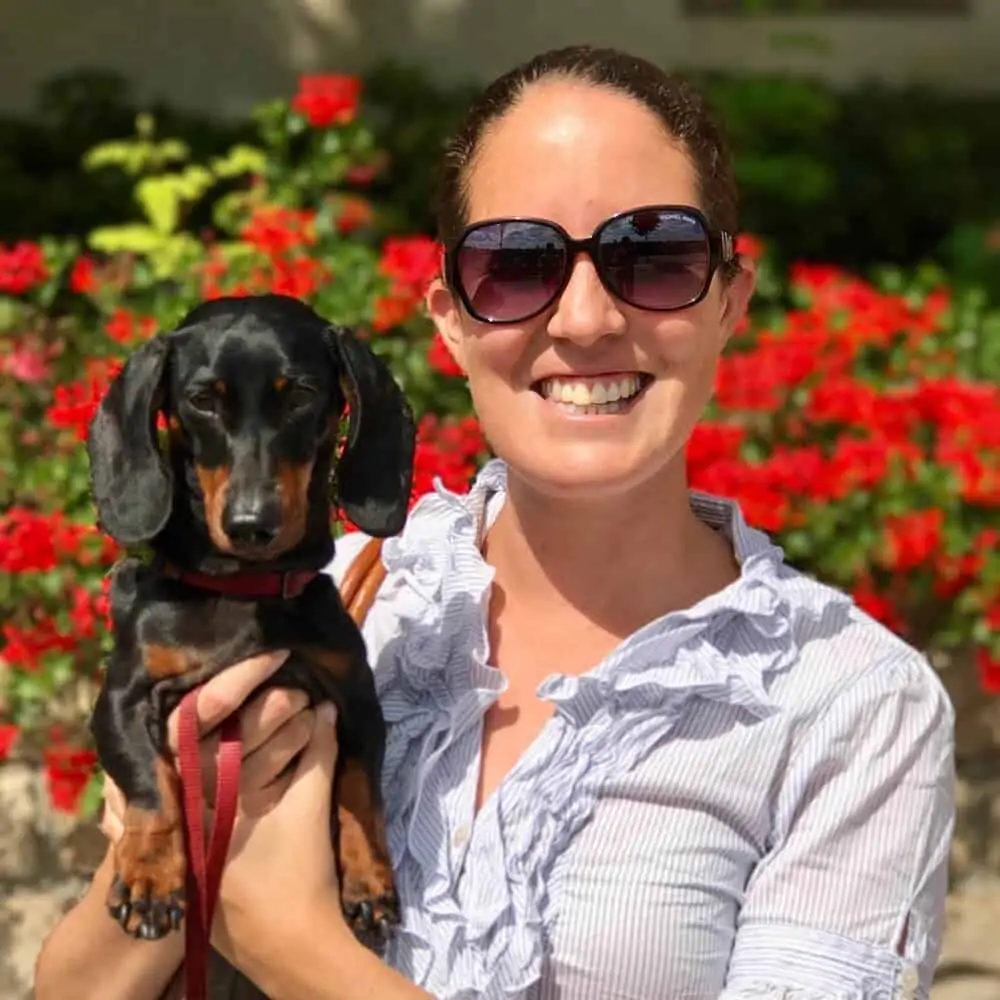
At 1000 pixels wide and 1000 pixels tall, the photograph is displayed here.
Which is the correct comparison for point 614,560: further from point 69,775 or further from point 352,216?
point 352,216

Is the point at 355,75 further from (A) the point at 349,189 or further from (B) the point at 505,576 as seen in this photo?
(B) the point at 505,576

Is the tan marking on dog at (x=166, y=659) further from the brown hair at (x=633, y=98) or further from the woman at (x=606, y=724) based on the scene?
the brown hair at (x=633, y=98)

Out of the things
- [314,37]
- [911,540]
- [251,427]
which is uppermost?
[314,37]

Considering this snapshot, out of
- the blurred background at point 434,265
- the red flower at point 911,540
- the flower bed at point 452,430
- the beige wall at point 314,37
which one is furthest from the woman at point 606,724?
the beige wall at point 314,37

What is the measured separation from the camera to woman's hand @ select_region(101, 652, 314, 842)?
1860 millimetres

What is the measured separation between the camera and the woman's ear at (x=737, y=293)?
78.6 inches

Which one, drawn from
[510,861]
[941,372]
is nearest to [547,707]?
[510,861]

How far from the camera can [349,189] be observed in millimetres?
5816

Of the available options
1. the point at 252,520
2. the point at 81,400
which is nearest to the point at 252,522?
the point at 252,520

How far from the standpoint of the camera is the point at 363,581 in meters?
2.11

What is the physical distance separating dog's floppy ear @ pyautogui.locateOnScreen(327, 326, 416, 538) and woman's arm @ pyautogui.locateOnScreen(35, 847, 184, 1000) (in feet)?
1.67

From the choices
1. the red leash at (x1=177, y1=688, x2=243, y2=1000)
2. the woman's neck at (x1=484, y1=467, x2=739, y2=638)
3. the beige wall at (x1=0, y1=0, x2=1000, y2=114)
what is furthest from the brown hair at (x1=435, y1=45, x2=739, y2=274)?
the beige wall at (x1=0, y1=0, x2=1000, y2=114)

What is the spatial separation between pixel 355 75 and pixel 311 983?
Result: 227 inches

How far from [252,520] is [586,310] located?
1.46ft
